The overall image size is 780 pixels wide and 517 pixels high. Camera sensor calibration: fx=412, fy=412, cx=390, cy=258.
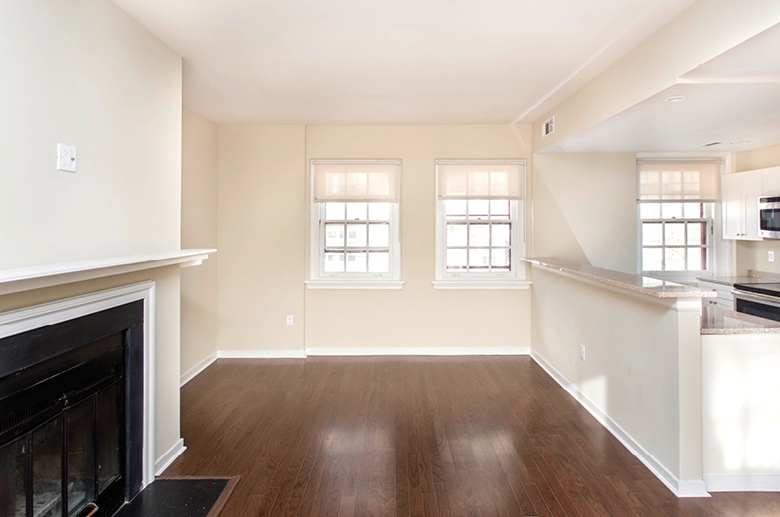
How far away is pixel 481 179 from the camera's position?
14.8ft

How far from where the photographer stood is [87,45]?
1.86 m

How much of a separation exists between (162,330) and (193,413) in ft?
3.50

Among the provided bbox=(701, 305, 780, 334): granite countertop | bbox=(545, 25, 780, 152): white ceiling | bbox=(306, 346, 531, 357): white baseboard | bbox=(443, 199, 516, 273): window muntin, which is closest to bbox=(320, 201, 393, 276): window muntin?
bbox=(443, 199, 516, 273): window muntin

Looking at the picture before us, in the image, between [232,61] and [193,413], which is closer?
[232,61]

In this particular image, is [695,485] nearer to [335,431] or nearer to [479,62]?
[335,431]

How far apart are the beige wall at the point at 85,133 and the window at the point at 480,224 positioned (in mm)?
2761

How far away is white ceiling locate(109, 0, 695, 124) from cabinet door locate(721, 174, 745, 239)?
7.63ft

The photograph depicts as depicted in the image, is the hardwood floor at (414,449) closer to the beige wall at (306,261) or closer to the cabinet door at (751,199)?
the beige wall at (306,261)

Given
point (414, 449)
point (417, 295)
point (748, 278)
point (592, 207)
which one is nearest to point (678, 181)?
point (592, 207)

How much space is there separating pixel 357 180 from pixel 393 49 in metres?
1.99

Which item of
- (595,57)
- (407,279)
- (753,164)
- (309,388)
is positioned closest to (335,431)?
(309,388)

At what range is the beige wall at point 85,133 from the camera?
1.51 metres

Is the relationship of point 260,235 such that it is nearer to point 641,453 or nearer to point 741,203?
point 641,453

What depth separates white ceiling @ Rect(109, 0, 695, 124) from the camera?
2.13 meters
